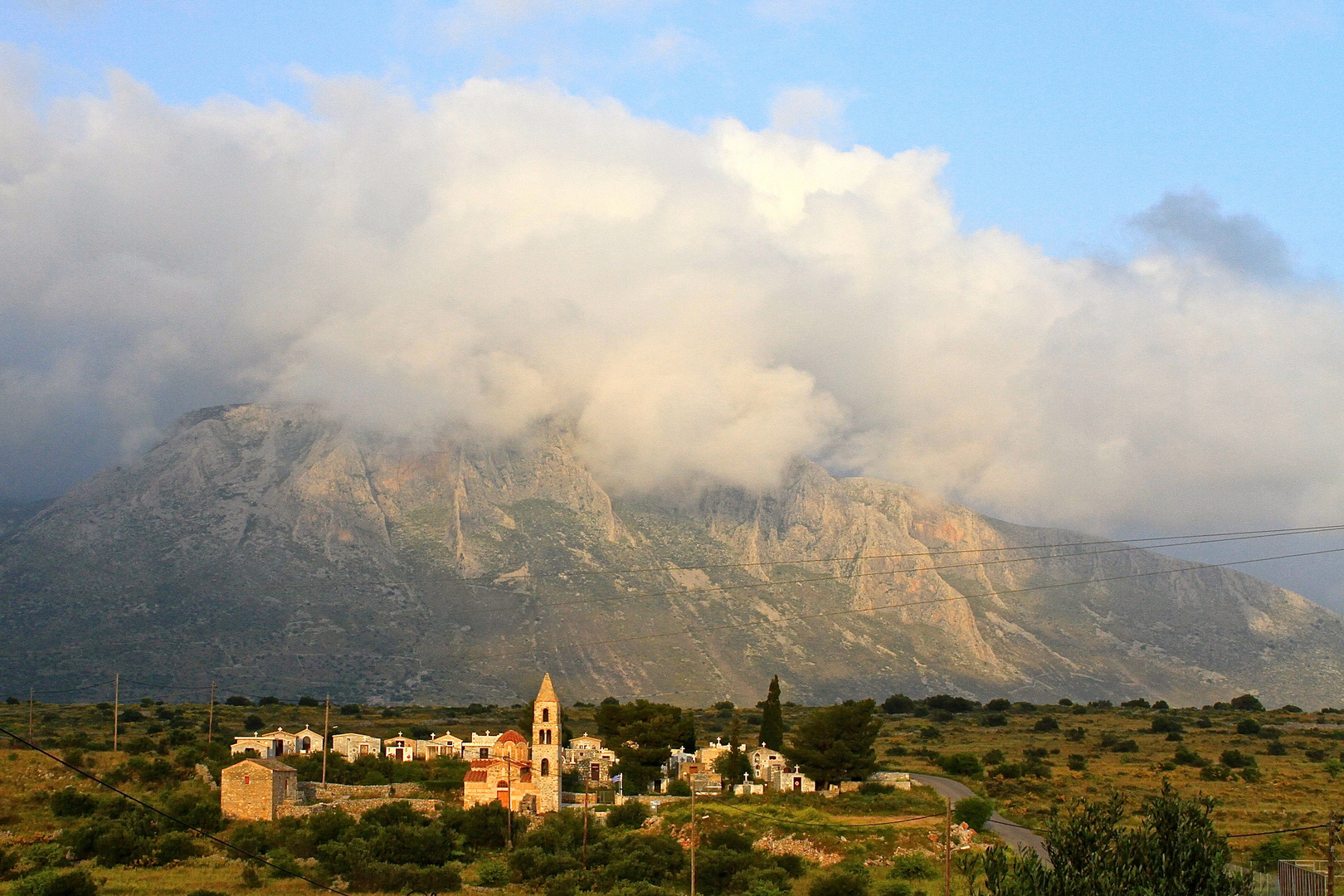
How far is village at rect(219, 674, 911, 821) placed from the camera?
213ft

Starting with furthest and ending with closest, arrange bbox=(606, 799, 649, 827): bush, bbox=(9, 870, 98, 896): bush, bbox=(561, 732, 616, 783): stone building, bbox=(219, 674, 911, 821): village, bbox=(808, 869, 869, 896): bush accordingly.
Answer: bbox=(561, 732, 616, 783): stone building
bbox=(606, 799, 649, 827): bush
bbox=(219, 674, 911, 821): village
bbox=(808, 869, 869, 896): bush
bbox=(9, 870, 98, 896): bush

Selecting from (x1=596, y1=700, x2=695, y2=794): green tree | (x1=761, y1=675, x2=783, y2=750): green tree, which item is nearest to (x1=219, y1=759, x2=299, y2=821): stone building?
(x1=596, y1=700, x2=695, y2=794): green tree

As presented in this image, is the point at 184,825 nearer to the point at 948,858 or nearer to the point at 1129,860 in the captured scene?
the point at 948,858

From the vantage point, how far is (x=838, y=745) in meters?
74.2

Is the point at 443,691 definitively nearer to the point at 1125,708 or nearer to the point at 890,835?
the point at 1125,708

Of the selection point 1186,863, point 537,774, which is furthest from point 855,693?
point 1186,863

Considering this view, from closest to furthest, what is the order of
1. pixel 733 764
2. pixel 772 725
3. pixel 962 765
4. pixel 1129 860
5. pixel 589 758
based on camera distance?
pixel 1129 860 → pixel 733 764 → pixel 589 758 → pixel 962 765 → pixel 772 725

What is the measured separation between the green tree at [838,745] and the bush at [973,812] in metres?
11.2

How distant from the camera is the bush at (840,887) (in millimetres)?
51688

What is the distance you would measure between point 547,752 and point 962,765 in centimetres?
2839

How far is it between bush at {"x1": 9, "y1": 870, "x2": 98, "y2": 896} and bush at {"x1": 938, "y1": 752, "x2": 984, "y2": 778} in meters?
51.7

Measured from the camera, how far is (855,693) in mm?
197125

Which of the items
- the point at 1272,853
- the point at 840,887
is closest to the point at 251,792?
the point at 840,887

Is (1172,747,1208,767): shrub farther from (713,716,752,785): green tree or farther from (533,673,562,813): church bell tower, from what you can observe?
(533,673,562,813): church bell tower
